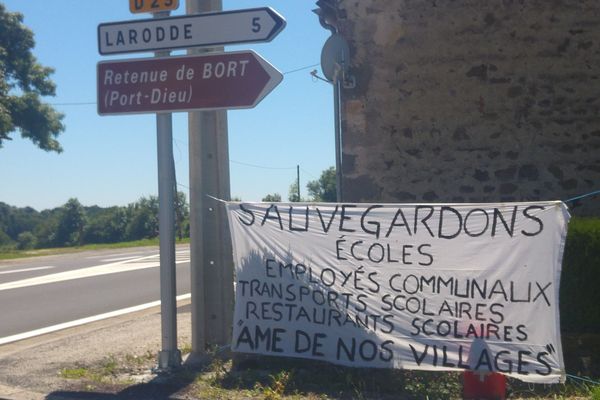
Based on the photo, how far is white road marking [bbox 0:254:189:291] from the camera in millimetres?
16391

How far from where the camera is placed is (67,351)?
8164 mm

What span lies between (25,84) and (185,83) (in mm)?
24654

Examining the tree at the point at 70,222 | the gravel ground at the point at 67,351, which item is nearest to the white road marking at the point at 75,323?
the gravel ground at the point at 67,351

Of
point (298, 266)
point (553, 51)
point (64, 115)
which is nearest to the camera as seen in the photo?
point (298, 266)

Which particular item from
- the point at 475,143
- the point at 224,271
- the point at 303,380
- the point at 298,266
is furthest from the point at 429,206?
the point at 475,143

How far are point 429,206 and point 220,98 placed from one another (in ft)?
6.57

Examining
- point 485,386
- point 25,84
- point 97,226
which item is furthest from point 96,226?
point 485,386

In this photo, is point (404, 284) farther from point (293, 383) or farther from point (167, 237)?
point (167, 237)

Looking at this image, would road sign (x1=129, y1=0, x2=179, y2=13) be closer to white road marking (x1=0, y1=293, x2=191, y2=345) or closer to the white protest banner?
the white protest banner

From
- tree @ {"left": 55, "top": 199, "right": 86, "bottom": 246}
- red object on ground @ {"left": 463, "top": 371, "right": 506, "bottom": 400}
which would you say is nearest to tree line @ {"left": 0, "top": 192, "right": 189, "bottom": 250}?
tree @ {"left": 55, "top": 199, "right": 86, "bottom": 246}

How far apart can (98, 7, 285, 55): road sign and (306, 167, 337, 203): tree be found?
30484 millimetres

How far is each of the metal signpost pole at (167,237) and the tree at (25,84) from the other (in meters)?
23.0

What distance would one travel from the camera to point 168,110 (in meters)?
6.93

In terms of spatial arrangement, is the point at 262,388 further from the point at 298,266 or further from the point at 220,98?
the point at 220,98
